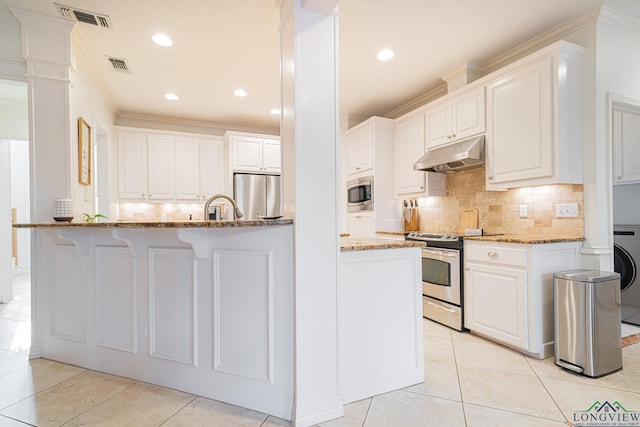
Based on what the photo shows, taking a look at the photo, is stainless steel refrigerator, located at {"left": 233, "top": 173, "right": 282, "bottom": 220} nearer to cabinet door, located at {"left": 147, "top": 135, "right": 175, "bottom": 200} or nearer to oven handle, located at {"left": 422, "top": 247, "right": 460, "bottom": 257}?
cabinet door, located at {"left": 147, "top": 135, "right": 175, "bottom": 200}

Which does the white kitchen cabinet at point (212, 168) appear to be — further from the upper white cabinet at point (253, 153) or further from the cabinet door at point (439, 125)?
the cabinet door at point (439, 125)

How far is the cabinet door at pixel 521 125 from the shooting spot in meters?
2.54

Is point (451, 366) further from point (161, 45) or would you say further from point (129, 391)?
point (161, 45)

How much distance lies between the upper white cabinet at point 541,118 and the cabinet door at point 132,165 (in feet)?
15.3

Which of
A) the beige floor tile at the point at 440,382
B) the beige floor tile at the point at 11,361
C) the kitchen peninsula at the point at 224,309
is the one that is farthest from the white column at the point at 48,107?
the beige floor tile at the point at 440,382

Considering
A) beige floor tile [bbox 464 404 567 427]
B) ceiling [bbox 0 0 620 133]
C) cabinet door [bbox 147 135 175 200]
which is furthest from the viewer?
cabinet door [bbox 147 135 175 200]

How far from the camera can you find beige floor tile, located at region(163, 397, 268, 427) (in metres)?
1.68

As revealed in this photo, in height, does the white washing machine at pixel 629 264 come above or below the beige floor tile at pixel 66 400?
above

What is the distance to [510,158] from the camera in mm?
2820

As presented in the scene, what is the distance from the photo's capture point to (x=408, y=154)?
4113mm

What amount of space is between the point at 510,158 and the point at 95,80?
168 inches

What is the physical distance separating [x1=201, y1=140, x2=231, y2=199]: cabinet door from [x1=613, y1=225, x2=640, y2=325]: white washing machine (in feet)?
17.3

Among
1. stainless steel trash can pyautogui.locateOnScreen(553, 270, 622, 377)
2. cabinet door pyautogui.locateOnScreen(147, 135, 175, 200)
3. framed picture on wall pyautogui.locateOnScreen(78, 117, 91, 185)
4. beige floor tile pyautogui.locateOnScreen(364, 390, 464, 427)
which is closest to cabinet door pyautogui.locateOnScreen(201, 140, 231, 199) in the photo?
cabinet door pyautogui.locateOnScreen(147, 135, 175, 200)

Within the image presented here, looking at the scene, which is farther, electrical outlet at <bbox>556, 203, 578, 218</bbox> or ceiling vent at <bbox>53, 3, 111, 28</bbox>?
electrical outlet at <bbox>556, 203, 578, 218</bbox>
